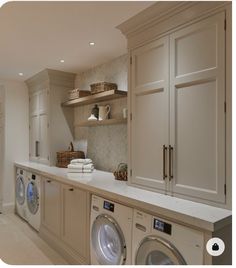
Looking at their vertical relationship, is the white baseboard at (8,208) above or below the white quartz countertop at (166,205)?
below

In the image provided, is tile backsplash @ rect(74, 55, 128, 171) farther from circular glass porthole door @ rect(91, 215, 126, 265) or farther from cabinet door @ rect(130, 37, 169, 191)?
circular glass porthole door @ rect(91, 215, 126, 265)

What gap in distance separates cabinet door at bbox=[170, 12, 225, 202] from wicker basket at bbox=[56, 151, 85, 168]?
2127mm

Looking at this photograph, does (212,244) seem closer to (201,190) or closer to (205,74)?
(201,190)

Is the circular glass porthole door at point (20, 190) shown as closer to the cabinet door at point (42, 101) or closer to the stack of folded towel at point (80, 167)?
the cabinet door at point (42, 101)

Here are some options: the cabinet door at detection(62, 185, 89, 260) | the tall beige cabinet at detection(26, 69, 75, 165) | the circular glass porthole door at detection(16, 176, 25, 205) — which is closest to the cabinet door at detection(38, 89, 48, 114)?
the tall beige cabinet at detection(26, 69, 75, 165)

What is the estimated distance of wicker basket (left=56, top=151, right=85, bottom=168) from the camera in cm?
363

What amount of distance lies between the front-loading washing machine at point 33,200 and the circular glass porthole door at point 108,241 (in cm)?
155

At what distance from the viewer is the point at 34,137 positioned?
441 centimetres

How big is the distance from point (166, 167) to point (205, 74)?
764mm

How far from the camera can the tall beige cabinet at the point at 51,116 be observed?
3867mm

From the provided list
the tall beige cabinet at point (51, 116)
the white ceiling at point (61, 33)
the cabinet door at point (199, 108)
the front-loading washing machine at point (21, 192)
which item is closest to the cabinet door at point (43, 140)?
the tall beige cabinet at point (51, 116)

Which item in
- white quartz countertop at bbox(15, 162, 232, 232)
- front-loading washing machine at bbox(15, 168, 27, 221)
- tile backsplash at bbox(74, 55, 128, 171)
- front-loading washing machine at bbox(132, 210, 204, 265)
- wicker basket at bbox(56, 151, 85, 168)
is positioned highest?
tile backsplash at bbox(74, 55, 128, 171)

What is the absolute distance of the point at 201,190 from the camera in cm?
166

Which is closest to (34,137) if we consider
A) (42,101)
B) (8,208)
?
(42,101)
